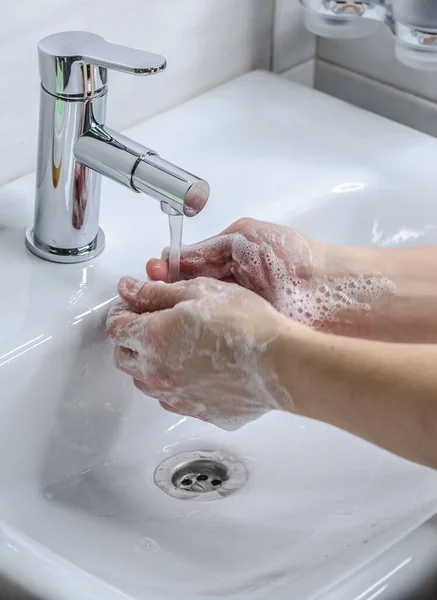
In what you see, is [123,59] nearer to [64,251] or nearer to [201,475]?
[64,251]

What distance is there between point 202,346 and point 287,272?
0.42ft

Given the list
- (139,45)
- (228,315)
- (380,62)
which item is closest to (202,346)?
(228,315)

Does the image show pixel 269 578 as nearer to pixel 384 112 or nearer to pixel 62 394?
pixel 62 394

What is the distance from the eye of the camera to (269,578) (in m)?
0.63

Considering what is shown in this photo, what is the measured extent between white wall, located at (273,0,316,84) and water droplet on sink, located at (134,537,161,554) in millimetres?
571

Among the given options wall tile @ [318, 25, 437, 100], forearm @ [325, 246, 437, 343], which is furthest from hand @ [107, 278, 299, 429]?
wall tile @ [318, 25, 437, 100]

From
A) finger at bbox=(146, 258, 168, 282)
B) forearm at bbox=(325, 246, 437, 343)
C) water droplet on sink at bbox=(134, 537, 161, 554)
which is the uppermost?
finger at bbox=(146, 258, 168, 282)

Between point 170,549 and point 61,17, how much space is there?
43 cm

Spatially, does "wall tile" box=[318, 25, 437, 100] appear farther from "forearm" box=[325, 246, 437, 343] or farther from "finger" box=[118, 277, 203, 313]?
"finger" box=[118, 277, 203, 313]

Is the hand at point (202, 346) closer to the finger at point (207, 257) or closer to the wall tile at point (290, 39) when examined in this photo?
the finger at point (207, 257)

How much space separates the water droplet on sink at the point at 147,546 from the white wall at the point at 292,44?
571mm

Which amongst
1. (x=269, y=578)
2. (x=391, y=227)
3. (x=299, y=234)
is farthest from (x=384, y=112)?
(x=269, y=578)

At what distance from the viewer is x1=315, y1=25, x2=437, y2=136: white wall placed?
1.02 m

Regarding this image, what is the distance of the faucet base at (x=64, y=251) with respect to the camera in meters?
0.76
